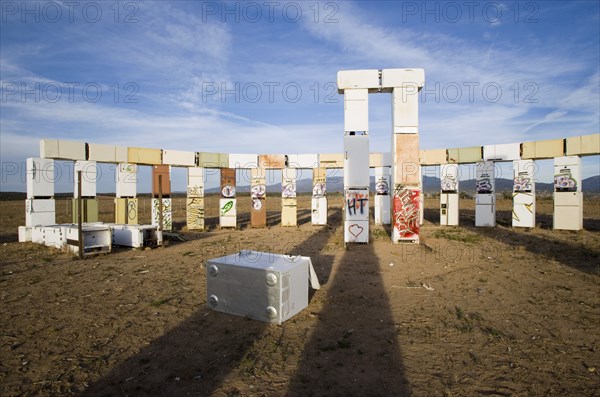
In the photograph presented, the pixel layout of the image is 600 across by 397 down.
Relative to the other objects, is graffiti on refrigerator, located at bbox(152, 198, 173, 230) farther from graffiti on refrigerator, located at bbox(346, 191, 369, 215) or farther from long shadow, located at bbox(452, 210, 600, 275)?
long shadow, located at bbox(452, 210, 600, 275)

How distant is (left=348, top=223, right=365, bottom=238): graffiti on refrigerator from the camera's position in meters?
14.9

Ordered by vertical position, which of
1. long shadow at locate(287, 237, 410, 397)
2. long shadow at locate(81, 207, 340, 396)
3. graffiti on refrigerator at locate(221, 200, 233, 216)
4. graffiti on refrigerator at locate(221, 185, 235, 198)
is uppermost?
graffiti on refrigerator at locate(221, 185, 235, 198)

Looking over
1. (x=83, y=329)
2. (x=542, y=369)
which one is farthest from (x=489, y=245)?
(x=83, y=329)

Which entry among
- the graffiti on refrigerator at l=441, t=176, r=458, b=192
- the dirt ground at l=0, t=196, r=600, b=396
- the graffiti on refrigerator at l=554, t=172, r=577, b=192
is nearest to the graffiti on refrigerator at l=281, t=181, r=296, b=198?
the graffiti on refrigerator at l=441, t=176, r=458, b=192

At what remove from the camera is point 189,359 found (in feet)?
16.2

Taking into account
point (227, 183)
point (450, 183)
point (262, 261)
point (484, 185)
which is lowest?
point (262, 261)

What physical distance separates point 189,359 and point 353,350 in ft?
8.19

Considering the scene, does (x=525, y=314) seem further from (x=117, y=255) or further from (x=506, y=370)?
(x=117, y=255)

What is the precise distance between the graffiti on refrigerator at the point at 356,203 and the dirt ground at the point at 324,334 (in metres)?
4.08

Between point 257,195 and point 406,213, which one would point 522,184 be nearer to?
point 406,213

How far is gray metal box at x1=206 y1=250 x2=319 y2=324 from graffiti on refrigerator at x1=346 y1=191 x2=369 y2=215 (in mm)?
8047

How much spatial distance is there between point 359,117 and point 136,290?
11.0 meters

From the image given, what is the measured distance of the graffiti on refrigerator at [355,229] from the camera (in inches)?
587

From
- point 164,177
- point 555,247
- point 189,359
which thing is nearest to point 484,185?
point 555,247
